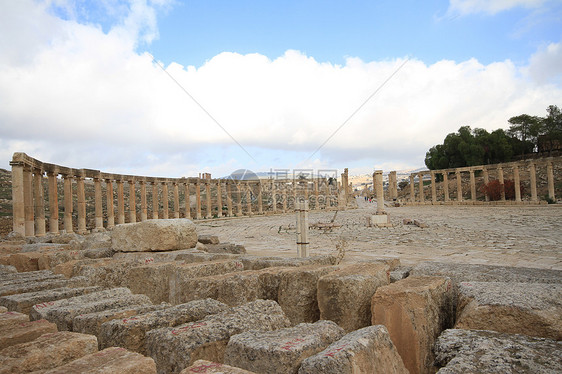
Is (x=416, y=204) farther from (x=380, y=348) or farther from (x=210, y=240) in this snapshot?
(x=380, y=348)

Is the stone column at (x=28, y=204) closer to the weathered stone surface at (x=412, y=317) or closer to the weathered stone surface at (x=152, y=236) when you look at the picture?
the weathered stone surface at (x=152, y=236)

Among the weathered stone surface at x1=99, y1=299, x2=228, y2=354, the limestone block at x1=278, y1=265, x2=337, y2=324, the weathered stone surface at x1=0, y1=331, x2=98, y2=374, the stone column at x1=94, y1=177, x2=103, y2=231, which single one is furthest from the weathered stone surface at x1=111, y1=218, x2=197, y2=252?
the stone column at x1=94, y1=177, x2=103, y2=231

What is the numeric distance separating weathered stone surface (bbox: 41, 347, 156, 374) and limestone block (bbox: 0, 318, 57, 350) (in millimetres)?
948

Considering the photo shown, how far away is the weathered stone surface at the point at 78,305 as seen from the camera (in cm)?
298

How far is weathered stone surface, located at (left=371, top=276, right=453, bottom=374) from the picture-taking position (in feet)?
8.60

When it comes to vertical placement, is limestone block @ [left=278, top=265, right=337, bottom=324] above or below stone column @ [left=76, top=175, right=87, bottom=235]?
below

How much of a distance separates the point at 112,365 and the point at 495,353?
2.14 metres

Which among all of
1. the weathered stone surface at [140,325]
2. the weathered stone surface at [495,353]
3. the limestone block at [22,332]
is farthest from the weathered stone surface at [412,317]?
the limestone block at [22,332]

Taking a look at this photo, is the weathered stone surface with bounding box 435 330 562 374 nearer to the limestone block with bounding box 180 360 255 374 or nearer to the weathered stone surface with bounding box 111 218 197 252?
the limestone block with bounding box 180 360 255 374

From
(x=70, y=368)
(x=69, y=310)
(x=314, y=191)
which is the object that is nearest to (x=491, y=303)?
(x=70, y=368)

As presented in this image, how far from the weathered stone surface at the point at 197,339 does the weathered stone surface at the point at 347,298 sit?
70 centimetres

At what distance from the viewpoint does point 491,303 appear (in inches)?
101

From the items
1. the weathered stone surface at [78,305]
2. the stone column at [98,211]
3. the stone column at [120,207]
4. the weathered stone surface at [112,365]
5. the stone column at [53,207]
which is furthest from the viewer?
the stone column at [120,207]

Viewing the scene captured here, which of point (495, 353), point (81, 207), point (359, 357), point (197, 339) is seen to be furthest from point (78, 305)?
point (81, 207)
